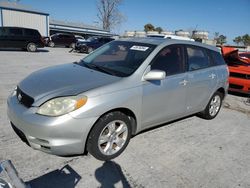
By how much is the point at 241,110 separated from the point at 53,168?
203 inches

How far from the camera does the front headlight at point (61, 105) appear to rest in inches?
110

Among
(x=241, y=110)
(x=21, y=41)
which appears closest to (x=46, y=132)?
(x=241, y=110)

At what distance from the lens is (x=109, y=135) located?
10.6 ft

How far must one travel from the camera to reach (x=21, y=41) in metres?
17.6

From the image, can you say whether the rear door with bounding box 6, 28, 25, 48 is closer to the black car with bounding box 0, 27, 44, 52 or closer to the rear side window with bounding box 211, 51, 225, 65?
the black car with bounding box 0, 27, 44, 52

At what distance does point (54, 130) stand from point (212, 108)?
366 centimetres

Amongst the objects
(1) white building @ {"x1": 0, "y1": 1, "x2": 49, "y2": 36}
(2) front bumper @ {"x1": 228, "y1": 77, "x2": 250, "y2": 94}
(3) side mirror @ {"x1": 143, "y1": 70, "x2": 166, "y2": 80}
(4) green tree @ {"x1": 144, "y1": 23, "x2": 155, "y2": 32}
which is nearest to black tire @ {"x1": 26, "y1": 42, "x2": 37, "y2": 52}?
(1) white building @ {"x1": 0, "y1": 1, "x2": 49, "y2": 36}

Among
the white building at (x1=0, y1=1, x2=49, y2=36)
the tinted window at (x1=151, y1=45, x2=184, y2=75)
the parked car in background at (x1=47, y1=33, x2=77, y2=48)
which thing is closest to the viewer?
the tinted window at (x1=151, y1=45, x2=184, y2=75)

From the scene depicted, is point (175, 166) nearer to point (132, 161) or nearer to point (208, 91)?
point (132, 161)

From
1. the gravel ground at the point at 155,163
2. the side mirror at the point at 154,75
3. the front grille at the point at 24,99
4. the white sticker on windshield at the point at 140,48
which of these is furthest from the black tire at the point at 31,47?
the side mirror at the point at 154,75

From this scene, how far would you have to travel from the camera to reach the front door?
3570mm

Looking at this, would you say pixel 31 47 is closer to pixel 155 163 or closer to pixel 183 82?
pixel 183 82

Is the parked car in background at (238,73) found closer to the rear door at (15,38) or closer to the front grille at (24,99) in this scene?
the front grille at (24,99)

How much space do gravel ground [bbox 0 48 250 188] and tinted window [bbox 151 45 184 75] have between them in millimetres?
1157
